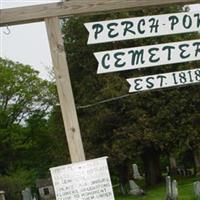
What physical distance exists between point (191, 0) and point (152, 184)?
21.4 meters

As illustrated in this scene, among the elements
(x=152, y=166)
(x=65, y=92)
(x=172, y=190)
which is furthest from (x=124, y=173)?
(x=65, y=92)

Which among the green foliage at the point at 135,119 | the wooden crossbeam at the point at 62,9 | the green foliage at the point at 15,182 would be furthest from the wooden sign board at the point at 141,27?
the green foliage at the point at 15,182

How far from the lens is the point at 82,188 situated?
5539mm

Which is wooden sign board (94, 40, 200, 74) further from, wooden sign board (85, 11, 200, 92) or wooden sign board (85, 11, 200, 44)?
wooden sign board (85, 11, 200, 44)

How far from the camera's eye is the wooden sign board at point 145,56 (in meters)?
5.91

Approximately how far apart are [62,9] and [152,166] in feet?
73.6

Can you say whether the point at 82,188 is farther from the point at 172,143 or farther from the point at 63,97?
the point at 172,143

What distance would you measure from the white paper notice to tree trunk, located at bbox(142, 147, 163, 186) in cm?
2140

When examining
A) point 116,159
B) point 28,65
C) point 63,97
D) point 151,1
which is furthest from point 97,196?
point 28,65

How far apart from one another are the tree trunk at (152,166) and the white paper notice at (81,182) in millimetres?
21398

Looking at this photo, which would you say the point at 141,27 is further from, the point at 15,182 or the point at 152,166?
the point at 15,182

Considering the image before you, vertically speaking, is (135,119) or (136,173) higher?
(135,119)

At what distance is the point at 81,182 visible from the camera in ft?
18.2

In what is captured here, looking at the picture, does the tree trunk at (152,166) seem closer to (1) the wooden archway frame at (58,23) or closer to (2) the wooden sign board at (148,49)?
(2) the wooden sign board at (148,49)
